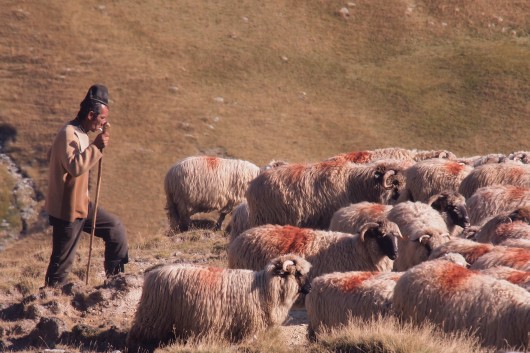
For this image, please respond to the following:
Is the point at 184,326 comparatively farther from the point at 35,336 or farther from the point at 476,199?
the point at 476,199

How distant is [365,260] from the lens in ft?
45.7

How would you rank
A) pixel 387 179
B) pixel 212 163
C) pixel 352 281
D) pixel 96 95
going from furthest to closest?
pixel 212 163 < pixel 387 179 < pixel 96 95 < pixel 352 281

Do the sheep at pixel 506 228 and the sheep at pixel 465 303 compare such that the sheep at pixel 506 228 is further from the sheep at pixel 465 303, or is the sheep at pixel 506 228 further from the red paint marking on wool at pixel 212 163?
the red paint marking on wool at pixel 212 163

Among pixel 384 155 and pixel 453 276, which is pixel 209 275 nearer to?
pixel 453 276

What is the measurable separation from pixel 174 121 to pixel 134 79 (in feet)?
13.4

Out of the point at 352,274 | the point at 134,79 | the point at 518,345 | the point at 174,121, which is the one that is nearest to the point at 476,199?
the point at 352,274

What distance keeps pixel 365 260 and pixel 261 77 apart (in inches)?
1303

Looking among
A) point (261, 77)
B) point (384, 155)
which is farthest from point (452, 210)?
point (261, 77)

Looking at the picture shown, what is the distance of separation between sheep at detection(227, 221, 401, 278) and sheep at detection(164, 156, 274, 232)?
9044 millimetres

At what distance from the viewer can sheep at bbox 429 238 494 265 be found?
1316 centimetres

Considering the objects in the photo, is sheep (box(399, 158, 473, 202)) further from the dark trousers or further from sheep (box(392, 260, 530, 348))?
sheep (box(392, 260, 530, 348))

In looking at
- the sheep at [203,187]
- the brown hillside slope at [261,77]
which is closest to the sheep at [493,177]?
the sheep at [203,187]

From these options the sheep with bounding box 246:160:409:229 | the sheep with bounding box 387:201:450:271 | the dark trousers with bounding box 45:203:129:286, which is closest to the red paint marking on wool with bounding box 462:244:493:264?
the sheep with bounding box 387:201:450:271

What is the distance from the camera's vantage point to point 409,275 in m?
11.4
